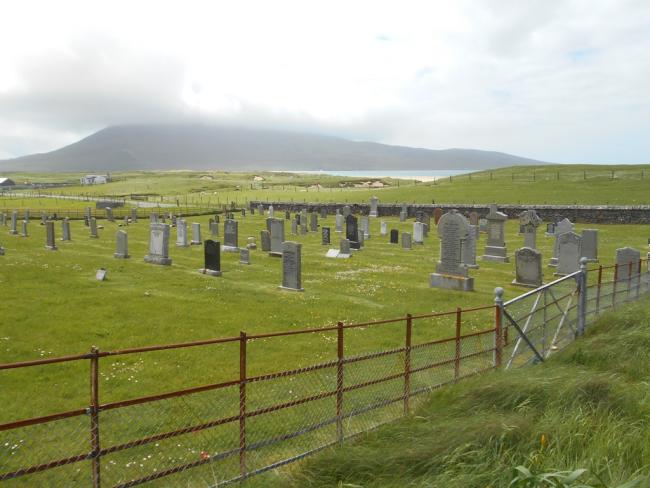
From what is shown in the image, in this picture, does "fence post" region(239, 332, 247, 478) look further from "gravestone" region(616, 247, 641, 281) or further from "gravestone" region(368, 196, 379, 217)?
"gravestone" region(368, 196, 379, 217)

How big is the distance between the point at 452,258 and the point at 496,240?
7304 millimetres

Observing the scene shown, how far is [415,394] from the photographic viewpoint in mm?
7641

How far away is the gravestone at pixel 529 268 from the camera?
18.8 metres

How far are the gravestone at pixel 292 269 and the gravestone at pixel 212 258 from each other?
3.38 meters

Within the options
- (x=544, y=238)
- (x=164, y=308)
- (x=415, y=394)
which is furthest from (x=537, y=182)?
(x=415, y=394)

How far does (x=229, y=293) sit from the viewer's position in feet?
56.9

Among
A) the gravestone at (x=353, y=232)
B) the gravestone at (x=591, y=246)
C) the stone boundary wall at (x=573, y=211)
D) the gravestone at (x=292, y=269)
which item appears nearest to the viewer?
the gravestone at (x=292, y=269)

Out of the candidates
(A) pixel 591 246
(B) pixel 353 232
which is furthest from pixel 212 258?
(A) pixel 591 246

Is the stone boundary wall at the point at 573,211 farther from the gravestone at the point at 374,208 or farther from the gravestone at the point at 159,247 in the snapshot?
the gravestone at the point at 159,247

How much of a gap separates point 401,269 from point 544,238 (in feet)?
49.2

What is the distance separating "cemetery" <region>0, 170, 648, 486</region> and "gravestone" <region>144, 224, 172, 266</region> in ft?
0.22

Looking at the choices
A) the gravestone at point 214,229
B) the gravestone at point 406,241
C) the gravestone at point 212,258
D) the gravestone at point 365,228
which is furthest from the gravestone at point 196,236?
the gravestone at point 406,241

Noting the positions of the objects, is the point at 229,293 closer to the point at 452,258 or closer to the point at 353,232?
the point at 452,258

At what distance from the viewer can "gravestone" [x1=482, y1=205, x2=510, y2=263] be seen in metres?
24.8
